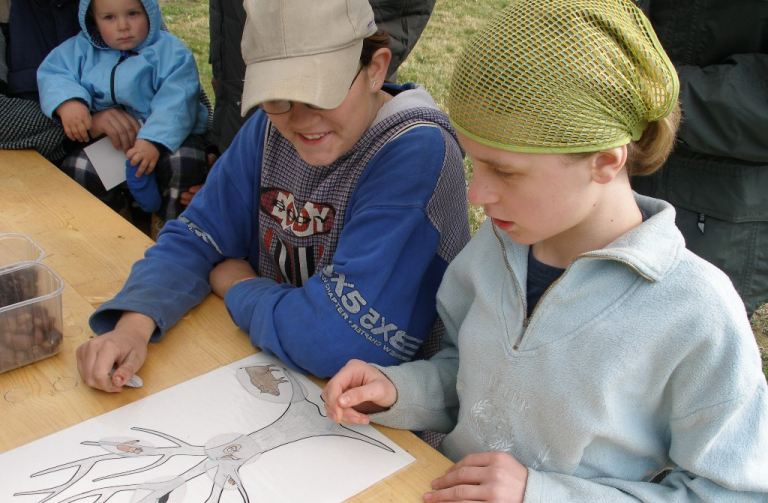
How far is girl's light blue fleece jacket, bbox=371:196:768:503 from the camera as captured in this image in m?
0.89

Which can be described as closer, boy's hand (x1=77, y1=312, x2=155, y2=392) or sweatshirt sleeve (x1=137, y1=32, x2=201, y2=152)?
boy's hand (x1=77, y1=312, x2=155, y2=392)

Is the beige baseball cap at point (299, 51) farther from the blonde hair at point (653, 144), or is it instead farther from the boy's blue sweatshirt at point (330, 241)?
the blonde hair at point (653, 144)

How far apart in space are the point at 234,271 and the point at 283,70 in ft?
1.67

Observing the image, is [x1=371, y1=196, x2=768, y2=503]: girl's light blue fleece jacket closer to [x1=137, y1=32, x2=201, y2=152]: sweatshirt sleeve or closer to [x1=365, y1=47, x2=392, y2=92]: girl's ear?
[x1=365, y1=47, x2=392, y2=92]: girl's ear

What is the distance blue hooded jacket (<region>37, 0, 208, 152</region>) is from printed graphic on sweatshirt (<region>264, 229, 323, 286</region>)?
1.00m

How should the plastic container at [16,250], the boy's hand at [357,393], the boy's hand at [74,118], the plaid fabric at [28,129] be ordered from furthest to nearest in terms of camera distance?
the boy's hand at [74,118]
the plaid fabric at [28,129]
the plastic container at [16,250]
the boy's hand at [357,393]

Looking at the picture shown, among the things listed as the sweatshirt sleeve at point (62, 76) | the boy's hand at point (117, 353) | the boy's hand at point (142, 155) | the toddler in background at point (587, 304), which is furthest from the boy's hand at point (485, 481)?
the sweatshirt sleeve at point (62, 76)

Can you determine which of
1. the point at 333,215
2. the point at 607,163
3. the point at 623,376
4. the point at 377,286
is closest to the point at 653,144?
the point at 607,163

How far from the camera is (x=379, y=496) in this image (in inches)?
40.3

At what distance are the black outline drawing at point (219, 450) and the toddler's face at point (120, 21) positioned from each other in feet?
5.27

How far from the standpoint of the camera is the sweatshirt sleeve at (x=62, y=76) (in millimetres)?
2314

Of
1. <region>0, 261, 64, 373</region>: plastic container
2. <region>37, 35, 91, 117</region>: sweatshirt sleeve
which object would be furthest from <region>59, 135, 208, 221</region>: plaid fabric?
<region>0, 261, 64, 373</region>: plastic container

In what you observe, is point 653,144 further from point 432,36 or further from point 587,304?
point 432,36

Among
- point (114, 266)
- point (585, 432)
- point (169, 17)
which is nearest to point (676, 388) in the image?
point (585, 432)
